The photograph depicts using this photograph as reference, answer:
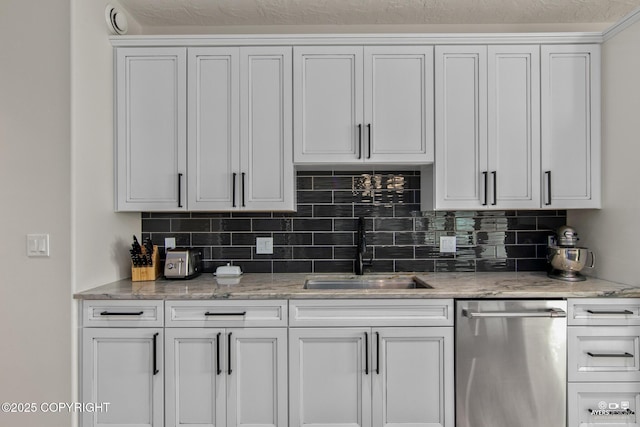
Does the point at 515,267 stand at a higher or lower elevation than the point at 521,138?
lower

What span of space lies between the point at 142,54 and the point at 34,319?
1.60 meters

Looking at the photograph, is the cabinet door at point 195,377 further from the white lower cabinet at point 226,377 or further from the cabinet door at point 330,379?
the cabinet door at point 330,379

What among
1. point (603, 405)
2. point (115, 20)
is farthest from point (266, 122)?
point (603, 405)

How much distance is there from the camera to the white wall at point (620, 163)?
80.1 inches

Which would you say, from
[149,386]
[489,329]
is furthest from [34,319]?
[489,329]

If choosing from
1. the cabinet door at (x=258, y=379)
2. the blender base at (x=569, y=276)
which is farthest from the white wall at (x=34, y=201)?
the blender base at (x=569, y=276)

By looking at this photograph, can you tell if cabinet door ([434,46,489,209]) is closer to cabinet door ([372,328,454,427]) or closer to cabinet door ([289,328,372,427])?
cabinet door ([372,328,454,427])

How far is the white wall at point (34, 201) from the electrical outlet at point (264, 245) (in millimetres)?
1112

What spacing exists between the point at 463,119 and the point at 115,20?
2.19 meters

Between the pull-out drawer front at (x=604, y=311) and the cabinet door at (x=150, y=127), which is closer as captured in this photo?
the pull-out drawer front at (x=604, y=311)

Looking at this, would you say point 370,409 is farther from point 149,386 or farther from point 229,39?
point 229,39

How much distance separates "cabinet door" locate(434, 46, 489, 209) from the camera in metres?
2.27

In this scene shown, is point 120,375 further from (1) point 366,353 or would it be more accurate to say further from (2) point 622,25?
(2) point 622,25

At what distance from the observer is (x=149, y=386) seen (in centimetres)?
197
